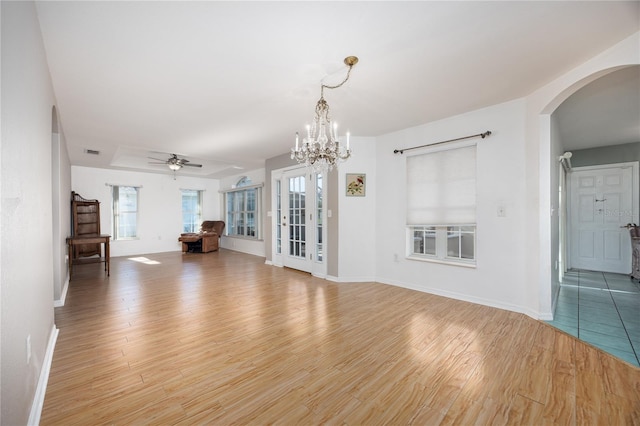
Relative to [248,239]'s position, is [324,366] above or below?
below

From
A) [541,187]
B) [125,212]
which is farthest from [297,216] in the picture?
[125,212]

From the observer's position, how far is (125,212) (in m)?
7.76

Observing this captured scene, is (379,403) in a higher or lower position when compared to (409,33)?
lower

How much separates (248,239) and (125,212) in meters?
3.68

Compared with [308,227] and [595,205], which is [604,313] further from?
[308,227]

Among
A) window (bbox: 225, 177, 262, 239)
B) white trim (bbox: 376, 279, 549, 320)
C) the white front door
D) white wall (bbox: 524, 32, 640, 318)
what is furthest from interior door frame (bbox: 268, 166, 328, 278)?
the white front door

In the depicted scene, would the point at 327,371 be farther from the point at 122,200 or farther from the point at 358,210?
the point at 122,200

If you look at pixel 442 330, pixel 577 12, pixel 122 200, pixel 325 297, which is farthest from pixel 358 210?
pixel 122 200

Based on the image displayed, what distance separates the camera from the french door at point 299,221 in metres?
5.00

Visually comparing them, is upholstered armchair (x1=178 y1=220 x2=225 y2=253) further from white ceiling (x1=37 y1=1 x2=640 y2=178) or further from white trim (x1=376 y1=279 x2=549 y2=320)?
white trim (x1=376 y1=279 x2=549 y2=320)

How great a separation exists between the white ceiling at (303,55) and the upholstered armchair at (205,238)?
473cm

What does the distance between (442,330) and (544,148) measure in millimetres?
2269

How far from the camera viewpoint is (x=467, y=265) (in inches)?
139

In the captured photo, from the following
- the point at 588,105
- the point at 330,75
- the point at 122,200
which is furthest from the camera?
the point at 122,200
